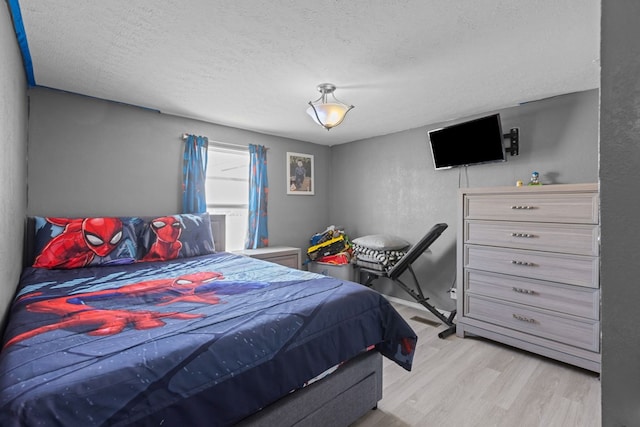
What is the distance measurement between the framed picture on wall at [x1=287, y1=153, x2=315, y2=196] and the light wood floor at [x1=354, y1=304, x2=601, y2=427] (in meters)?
2.75

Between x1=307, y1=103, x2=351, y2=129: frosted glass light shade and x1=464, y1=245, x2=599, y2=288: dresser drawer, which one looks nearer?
x1=464, y1=245, x2=599, y2=288: dresser drawer

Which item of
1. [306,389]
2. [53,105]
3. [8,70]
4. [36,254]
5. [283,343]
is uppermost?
[53,105]

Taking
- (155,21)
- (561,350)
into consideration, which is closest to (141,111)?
(155,21)

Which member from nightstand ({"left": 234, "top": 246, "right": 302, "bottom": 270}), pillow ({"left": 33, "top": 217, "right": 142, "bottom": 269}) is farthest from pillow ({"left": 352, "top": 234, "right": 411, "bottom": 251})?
pillow ({"left": 33, "top": 217, "right": 142, "bottom": 269})

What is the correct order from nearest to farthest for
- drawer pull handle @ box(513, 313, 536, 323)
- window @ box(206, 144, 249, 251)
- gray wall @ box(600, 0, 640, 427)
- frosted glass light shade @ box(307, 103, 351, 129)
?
gray wall @ box(600, 0, 640, 427), frosted glass light shade @ box(307, 103, 351, 129), drawer pull handle @ box(513, 313, 536, 323), window @ box(206, 144, 249, 251)

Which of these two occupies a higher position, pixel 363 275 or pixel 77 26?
pixel 77 26

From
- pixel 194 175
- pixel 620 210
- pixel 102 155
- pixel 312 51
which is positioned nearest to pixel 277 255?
pixel 194 175

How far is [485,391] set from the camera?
211cm

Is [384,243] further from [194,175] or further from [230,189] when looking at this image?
[194,175]

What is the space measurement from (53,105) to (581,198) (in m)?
4.55

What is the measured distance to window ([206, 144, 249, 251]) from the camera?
3.89 meters

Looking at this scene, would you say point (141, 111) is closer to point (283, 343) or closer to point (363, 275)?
point (283, 343)

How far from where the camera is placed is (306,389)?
1.49 meters

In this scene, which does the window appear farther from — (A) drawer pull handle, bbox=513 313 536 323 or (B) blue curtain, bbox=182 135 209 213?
(A) drawer pull handle, bbox=513 313 536 323
